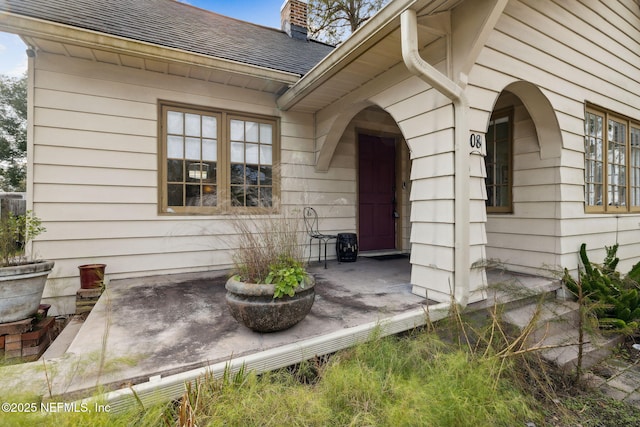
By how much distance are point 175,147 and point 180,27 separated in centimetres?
173

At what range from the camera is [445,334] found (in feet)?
7.67

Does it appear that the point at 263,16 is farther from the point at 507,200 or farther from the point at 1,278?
the point at 1,278

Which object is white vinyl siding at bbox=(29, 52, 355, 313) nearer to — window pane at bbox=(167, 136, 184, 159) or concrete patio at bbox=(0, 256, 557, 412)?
window pane at bbox=(167, 136, 184, 159)

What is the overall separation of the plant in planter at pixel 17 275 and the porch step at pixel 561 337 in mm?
3601

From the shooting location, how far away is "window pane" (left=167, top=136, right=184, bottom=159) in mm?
3676

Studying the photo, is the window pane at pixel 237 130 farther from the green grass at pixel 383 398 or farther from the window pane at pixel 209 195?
the green grass at pixel 383 398

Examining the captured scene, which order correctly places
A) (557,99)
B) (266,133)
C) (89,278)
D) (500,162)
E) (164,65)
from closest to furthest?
(89,278) < (557,99) < (164,65) < (500,162) < (266,133)

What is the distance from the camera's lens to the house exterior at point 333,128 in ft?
8.41

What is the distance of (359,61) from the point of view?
2938 mm

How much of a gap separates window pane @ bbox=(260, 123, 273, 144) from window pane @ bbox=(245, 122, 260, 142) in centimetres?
6

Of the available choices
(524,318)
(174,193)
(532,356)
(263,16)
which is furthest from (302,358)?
(263,16)

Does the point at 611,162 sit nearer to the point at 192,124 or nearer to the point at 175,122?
the point at 192,124

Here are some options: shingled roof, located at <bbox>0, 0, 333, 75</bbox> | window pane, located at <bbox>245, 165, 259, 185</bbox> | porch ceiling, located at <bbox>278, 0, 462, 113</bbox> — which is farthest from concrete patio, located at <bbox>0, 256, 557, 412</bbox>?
shingled roof, located at <bbox>0, 0, 333, 75</bbox>

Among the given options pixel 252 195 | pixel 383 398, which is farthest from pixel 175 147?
pixel 383 398
